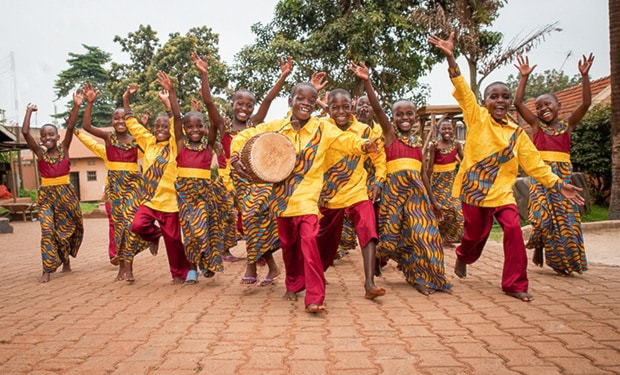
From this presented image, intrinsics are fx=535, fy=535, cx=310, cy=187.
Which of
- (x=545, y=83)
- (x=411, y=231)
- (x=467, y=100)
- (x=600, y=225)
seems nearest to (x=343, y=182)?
(x=411, y=231)

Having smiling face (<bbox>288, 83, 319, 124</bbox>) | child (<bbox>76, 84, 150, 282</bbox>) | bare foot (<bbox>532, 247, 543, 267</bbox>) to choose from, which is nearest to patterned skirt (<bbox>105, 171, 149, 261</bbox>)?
child (<bbox>76, 84, 150, 282</bbox>)

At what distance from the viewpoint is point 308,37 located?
2019 cm

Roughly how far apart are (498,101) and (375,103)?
4.05 feet

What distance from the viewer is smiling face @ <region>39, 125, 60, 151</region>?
7.16 meters

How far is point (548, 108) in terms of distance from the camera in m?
6.34

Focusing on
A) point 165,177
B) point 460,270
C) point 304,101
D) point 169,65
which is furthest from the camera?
point 169,65

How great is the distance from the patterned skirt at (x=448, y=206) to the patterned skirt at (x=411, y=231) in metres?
3.00

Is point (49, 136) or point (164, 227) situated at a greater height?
point (49, 136)

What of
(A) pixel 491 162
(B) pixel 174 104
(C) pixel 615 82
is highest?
(C) pixel 615 82

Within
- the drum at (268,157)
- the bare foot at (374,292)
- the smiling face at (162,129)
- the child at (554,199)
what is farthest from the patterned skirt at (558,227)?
the smiling face at (162,129)

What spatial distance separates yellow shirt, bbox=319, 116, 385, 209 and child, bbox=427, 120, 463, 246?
339 cm

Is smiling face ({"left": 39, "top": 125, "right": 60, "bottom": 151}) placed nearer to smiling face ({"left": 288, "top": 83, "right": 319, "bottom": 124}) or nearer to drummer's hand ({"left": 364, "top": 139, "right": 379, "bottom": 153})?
smiling face ({"left": 288, "top": 83, "right": 319, "bottom": 124})

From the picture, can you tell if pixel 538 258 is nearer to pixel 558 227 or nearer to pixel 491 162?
pixel 558 227

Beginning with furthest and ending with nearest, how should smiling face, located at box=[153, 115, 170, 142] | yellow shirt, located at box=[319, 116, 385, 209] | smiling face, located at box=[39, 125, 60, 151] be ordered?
smiling face, located at box=[39, 125, 60, 151] < smiling face, located at box=[153, 115, 170, 142] < yellow shirt, located at box=[319, 116, 385, 209]
